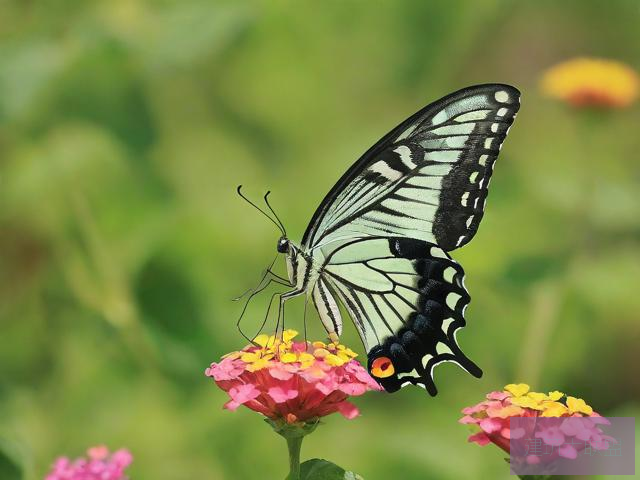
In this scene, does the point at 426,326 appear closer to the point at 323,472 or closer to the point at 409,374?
the point at 409,374

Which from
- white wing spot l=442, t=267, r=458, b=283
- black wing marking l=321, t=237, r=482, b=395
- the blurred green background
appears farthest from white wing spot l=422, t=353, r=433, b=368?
the blurred green background

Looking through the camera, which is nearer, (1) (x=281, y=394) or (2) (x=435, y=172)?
(1) (x=281, y=394)

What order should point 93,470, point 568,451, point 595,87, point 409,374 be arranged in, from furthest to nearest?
point 595,87 → point 409,374 → point 93,470 → point 568,451

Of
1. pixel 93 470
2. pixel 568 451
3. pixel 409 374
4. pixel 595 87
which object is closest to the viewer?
→ pixel 568 451

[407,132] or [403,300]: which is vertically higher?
[407,132]

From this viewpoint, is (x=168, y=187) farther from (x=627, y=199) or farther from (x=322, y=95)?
(x=627, y=199)

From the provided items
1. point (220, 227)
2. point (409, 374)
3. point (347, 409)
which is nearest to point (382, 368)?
point (409, 374)

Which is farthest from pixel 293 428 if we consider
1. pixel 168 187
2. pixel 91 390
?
pixel 168 187
